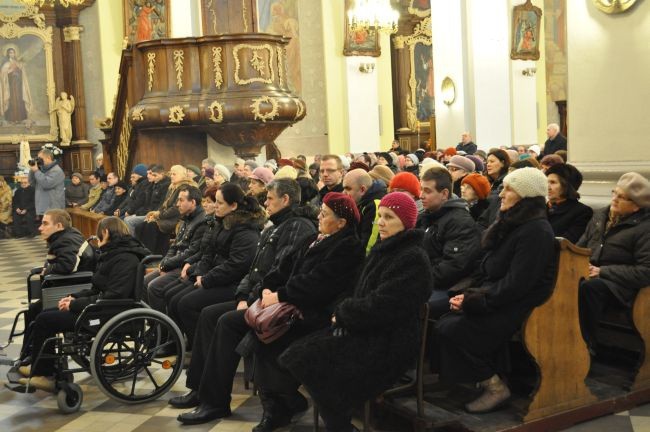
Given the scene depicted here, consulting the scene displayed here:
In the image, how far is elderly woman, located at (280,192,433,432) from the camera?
411cm

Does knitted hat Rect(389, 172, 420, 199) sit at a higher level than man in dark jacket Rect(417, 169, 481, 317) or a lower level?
higher

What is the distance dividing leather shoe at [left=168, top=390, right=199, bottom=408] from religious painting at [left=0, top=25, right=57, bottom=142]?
15.2 meters

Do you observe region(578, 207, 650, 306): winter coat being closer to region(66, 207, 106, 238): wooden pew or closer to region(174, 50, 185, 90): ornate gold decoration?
region(174, 50, 185, 90): ornate gold decoration

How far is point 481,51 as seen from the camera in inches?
583

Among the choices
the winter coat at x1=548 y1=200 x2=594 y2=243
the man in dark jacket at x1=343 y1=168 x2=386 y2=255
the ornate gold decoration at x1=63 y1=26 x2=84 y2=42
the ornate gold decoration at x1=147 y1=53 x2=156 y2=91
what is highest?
the ornate gold decoration at x1=63 y1=26 x2=84 y2=42

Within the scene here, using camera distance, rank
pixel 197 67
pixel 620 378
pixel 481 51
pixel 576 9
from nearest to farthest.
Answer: pixel 620 378, pixel 576 9, pixel 197 67, pixel 481 51

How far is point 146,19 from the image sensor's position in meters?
17.8

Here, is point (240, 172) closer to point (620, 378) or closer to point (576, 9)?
point (576, 9)

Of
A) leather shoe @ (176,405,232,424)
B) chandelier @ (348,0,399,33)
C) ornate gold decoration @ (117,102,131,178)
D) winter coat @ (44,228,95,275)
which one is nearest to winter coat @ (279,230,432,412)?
leather shoe @ (176,405,232,424)

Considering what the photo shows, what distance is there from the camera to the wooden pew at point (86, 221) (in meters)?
12.0

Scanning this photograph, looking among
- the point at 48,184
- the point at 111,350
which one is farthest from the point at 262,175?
the point at 48,184

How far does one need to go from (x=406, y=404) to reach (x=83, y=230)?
961 centimetres

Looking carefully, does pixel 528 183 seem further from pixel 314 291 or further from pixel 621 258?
pixel 314 291

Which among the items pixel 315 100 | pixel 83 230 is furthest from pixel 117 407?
pixel 315 100
